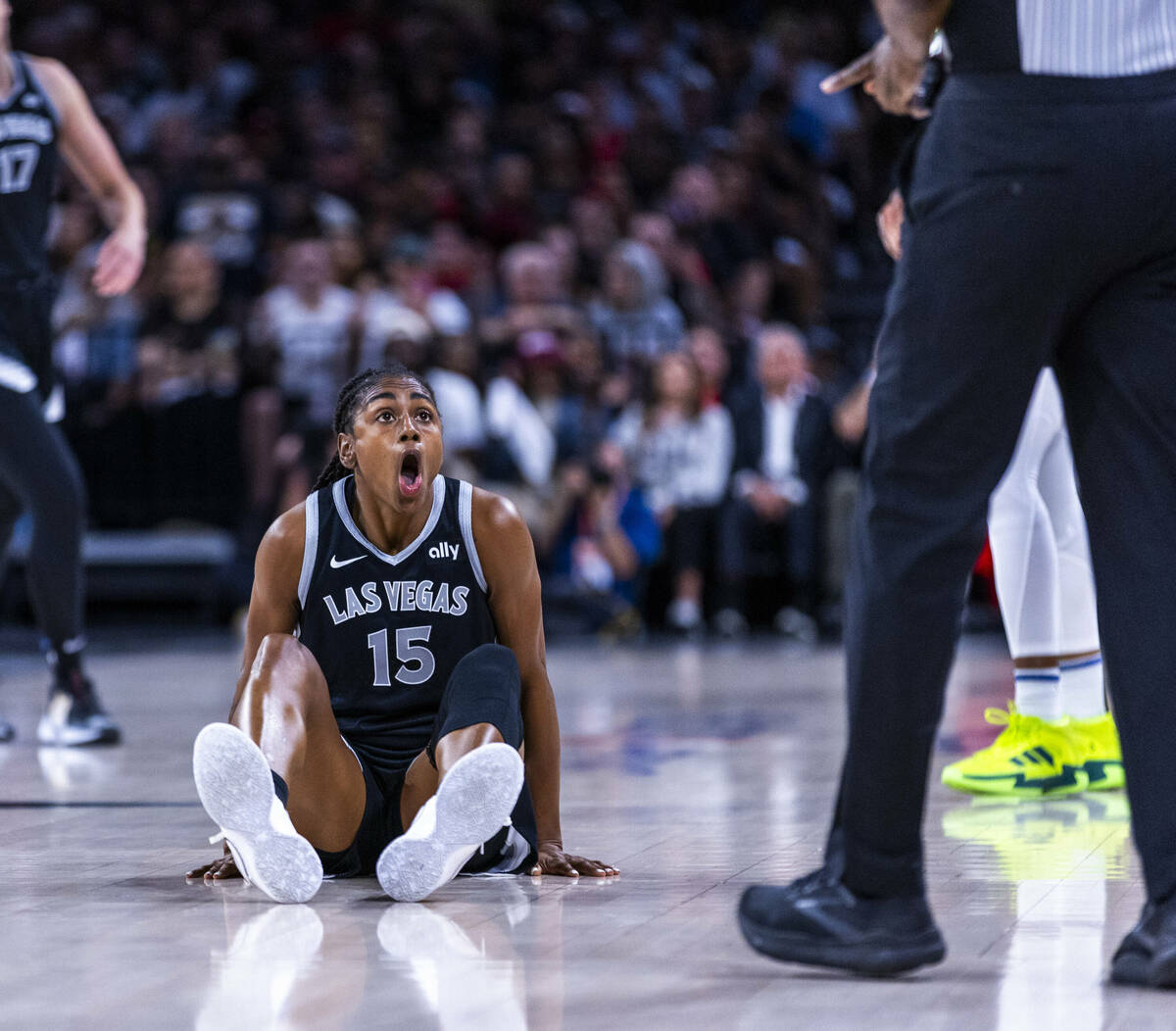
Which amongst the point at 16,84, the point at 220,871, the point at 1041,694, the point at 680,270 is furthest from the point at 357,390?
the point at 680,270

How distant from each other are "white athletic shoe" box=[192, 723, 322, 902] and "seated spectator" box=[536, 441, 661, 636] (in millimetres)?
6510

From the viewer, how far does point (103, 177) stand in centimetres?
514

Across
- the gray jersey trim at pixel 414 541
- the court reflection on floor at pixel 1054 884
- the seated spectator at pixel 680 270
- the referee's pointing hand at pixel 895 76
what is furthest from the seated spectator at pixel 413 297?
the referee's pointing hand at pixel 895 76

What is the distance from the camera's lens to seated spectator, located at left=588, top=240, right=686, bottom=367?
32.5 ft

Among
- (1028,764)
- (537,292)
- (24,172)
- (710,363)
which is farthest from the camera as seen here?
(537,292)

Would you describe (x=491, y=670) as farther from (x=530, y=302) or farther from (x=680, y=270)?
(x=680, y=270)

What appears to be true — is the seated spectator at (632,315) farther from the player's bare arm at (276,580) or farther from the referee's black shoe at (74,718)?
the player's bare arm at (276,580)

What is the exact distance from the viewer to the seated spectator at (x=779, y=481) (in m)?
9.21

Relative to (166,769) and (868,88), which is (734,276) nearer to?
(166,769)

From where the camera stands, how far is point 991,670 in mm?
7199

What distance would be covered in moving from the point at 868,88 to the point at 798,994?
1.19 metres

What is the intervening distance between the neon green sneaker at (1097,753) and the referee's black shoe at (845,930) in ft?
6.24

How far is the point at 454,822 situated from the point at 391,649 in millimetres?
529

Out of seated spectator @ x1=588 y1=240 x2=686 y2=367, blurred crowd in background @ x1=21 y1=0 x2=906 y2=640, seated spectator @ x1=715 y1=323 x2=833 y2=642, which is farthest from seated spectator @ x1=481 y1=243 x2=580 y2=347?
seated spectator @ x1=715 y1=323 x2=833 y2=642
